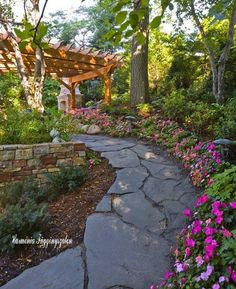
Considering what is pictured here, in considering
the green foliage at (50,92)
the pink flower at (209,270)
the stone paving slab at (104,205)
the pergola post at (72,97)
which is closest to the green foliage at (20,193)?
the stone paving slab at (104,205)

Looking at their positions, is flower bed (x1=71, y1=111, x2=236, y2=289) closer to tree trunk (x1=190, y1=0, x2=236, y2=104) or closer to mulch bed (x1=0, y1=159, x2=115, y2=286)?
mulch bed (x1=0, y1=159, x2=115, y2=286)

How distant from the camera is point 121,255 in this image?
2.43 metres

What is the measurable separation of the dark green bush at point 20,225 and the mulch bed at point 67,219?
96 millimetres

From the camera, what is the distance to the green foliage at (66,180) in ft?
12.6

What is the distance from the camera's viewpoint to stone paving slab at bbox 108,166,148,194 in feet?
12.1

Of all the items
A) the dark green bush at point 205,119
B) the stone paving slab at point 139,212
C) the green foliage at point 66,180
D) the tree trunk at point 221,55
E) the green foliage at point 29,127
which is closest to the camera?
the stone paving slab at point 139,212

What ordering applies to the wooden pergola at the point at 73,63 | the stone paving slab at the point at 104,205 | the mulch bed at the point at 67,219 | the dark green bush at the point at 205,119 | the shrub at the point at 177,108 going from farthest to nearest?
1. the wooden pergola at the point at 73,63
2. the shrub at the point at 177,108
3. the dark green bush at the point at 205,119
4. the stone paving slab at the point at 104,205
5. the mulch bed at the point at 67,219

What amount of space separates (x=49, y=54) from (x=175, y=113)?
4.55 metres

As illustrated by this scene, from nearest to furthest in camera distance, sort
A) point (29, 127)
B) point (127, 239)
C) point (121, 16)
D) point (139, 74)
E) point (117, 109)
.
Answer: point (121, 16), point (127, 239), point (29, 127), point (139, 74), point (117, 109)

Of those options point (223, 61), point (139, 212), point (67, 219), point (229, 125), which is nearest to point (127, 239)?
point (139, 212)

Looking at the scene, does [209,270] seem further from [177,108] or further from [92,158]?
[177,108]

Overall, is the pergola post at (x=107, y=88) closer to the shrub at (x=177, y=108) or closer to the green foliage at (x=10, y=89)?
the green foliage at (x=10, y=89)

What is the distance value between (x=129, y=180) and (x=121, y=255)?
62.8 inches

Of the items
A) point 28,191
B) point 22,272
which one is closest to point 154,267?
point 22,272
